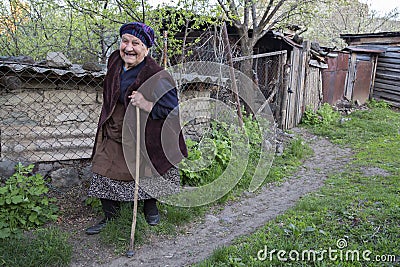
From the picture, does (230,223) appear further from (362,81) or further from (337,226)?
(362,81)

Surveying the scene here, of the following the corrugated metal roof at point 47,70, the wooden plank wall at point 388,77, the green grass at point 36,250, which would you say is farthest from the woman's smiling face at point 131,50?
the wooden plank wall at point 388,77

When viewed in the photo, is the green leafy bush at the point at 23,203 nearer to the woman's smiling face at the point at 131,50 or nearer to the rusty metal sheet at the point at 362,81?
the woman's smiling face at the point at 131,50

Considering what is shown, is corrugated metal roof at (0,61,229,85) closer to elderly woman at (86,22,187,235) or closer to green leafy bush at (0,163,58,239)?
elderly woman at (86,22,187,235)

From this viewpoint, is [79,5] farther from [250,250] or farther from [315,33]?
[315,33]

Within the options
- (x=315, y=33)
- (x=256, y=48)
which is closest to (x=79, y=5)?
(x=256, y=48)

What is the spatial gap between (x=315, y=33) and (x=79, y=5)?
1814 cm

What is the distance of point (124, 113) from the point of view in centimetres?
299

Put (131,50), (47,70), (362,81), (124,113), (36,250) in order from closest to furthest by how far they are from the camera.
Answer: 1. (36,250)
2. (131,50)
3. (124,113)
4. (47,70)
5. (362,81)

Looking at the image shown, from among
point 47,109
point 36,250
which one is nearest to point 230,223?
point 36,250

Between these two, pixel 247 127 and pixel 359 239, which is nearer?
pixel 359 239

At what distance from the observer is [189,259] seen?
9.68 feet

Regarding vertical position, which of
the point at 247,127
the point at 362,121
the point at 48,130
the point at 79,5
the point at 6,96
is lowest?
the point at 362,121

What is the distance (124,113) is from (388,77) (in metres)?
11.6

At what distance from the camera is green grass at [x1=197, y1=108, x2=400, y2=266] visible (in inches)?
109
